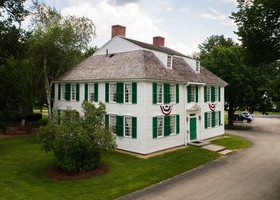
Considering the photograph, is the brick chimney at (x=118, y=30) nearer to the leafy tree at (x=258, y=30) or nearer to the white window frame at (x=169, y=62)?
the white window frame at (x=169, y=62)

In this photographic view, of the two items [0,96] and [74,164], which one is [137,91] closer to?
[74,164]

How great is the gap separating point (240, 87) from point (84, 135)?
81.2ft

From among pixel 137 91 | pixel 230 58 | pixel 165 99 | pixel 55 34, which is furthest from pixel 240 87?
pixel 55 34

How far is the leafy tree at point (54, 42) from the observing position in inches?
987

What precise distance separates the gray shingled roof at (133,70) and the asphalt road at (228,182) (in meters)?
7.35

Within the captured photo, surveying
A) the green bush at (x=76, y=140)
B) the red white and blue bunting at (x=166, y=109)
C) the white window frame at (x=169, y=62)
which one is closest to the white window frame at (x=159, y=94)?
the red white and blue bunting at (x=166, y=109)

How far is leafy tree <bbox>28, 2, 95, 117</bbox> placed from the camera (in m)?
25.1

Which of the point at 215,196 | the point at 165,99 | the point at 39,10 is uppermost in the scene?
the point at 39,10

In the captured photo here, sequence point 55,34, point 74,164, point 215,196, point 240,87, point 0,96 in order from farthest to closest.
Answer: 1. point 240,87
2. point 55,34
3. point 0,96
4. point 74,164
5. point 215,196

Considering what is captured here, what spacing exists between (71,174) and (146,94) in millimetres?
7466

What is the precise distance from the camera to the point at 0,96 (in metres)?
19.2

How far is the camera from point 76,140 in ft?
45.6

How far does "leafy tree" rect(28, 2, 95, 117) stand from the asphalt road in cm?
1740

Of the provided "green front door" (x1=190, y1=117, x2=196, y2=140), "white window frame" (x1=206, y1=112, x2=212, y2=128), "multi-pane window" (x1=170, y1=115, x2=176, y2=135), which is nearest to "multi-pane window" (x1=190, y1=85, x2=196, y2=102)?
"green front door" (x1=190, y1=117, x2=196, y2=140)
